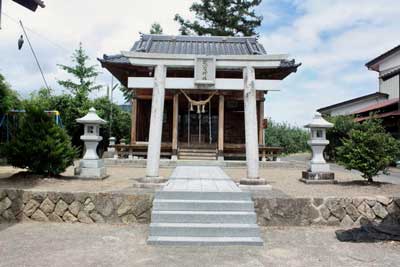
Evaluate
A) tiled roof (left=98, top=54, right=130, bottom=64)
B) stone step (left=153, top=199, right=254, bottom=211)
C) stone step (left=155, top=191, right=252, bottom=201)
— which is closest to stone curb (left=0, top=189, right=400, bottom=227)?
stone step (left=155, top=191, right=252, bottom=201)

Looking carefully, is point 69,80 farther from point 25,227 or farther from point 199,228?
point 199,228

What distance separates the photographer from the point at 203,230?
4816mm

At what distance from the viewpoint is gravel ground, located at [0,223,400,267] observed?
3.85m

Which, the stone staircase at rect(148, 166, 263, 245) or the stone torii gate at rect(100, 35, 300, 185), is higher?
the stone torii gate at rect(100, 35, 300, 185)

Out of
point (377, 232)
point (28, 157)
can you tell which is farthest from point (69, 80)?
point (377, 232)

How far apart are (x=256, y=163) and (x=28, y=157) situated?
202 inches

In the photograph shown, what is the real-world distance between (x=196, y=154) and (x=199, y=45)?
648cm

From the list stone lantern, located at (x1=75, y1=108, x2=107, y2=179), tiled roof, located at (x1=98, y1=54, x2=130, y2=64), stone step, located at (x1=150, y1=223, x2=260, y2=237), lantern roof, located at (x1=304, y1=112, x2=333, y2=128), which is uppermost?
tiled roof, located at (x1=98, y1=54, x2=130, y2=64)

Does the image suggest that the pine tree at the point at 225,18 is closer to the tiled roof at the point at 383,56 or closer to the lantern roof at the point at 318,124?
the tiled roof at the point at 383,56

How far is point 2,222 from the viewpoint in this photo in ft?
18.6

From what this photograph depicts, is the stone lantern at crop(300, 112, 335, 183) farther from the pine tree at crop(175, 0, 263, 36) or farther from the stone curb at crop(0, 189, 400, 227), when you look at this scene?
the pine tree at crop(175, 0, 263, 36)

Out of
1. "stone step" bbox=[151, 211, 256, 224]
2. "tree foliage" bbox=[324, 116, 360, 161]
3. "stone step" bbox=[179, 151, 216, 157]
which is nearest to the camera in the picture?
"stone step" bbox=[151, 211, 256, 224]

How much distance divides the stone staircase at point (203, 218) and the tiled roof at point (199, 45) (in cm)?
1157

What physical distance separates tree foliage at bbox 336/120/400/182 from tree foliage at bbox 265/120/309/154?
54.7 ft
